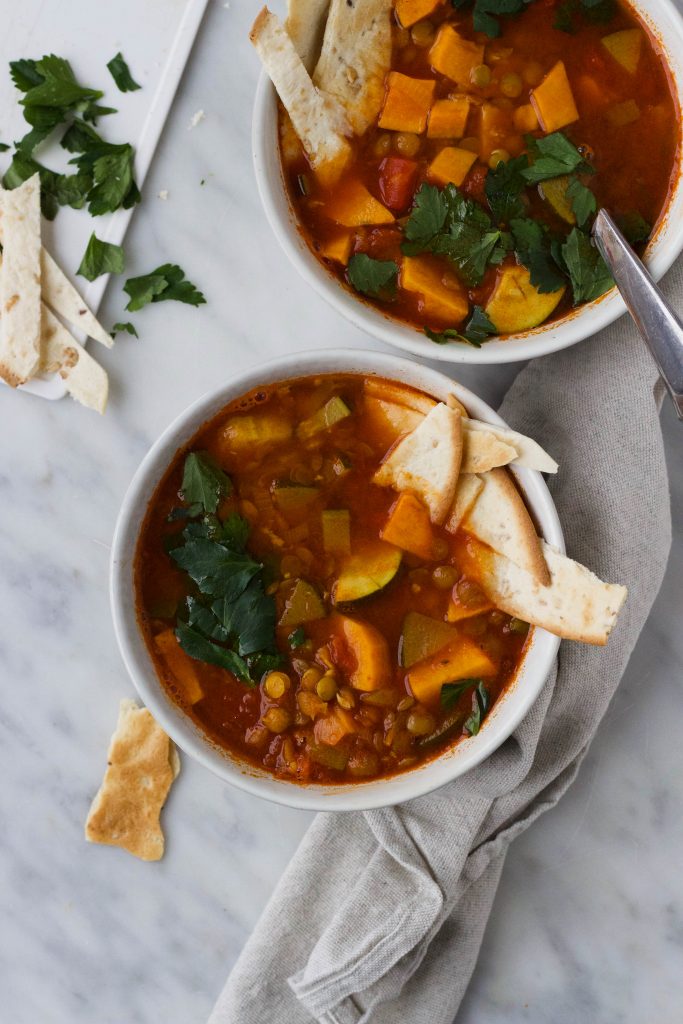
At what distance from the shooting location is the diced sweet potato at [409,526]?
281 centimetres

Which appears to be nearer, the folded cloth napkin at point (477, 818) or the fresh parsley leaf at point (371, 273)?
the fresh parsley leaf at point (371, 273)

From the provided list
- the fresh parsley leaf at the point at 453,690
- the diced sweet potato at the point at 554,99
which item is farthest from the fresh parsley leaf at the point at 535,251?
the fresh parsley leaf at the point at 453,690

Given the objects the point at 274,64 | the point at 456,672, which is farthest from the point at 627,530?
the point at 274,64

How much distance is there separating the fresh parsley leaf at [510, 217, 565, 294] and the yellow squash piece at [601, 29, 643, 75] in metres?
0.55

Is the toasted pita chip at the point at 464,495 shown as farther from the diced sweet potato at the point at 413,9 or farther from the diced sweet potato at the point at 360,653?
the diced sweet potato at the point at 413,9

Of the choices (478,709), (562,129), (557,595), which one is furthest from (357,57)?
(478,709)

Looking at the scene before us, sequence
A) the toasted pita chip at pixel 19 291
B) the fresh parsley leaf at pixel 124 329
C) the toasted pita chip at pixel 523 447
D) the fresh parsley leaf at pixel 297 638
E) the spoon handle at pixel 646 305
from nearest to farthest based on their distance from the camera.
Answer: the spoon handle at pixel 646 305 → the toasted pita chip at pixel 523 447 → the fresh parsley leaf at pixel 297 638 → the toasted pita chip at pixel 19 291 → the fresh parsley leaf at pixel 124 329

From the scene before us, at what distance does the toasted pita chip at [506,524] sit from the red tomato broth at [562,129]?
24.4 inches

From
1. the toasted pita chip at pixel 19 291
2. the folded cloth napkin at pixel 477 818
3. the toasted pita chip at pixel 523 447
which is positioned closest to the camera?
the toasted pita chip at pixel 523 447

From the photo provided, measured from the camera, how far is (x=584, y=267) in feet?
9.38

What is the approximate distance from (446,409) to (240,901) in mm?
1937

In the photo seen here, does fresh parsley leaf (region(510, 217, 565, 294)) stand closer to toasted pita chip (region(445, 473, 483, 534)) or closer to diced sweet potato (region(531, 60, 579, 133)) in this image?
diced sweet potato (region(531, 60, 579, 133))

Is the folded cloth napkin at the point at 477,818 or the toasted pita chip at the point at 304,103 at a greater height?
the toasted pita chip at the point at 304,103

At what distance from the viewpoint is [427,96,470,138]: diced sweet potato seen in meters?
2.80
